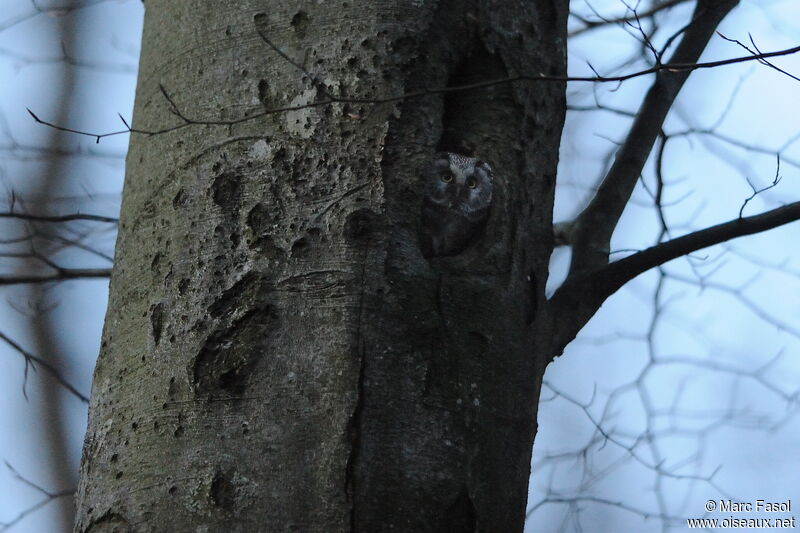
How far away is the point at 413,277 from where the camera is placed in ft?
Result: 4.36

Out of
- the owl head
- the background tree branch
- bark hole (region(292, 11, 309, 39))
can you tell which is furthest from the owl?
the background tree branch

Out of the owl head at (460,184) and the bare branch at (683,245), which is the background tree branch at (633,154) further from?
the owl head at (460,184)

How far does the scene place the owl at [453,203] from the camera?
1.38m

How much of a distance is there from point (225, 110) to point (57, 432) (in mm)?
3125

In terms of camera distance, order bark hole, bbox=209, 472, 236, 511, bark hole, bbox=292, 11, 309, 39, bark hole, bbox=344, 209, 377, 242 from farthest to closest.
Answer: bark hole, bbox=292, 11, 309, 39 < bark hole, bbox=344, 209, 377, 242 < bark hole, bbox=209, 472, 236, 511

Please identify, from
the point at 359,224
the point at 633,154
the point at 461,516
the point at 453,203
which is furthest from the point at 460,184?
the point at 633,154

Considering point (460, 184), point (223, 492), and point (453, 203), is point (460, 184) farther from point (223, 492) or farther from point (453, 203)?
point (223, 492)

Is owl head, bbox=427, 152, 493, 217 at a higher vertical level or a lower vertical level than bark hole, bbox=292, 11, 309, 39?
lower

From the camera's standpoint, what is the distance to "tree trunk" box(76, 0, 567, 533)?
122cm

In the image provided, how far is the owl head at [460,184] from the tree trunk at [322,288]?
0.02 metres

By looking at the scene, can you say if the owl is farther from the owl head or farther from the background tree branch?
the background tree branch

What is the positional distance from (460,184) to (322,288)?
289mm

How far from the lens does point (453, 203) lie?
140cm

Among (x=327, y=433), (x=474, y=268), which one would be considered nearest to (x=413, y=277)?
(x=474, y=268)
